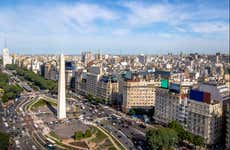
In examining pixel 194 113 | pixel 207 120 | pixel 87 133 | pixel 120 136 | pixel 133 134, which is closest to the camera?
pixel 207 120

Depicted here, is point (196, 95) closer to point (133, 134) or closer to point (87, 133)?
point (133, 134)

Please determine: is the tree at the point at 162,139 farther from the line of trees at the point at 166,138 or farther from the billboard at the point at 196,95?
the billboard at the point at 196,95

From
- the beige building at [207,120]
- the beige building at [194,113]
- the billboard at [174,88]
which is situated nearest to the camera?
the beige building at [207,120]

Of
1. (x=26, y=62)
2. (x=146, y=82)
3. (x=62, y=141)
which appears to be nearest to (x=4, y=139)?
(x=62, y=141)

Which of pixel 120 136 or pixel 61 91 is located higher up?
pixel 61 91

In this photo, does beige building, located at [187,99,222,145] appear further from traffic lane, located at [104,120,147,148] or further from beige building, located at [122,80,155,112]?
beige building, located at [122,80,155,112]

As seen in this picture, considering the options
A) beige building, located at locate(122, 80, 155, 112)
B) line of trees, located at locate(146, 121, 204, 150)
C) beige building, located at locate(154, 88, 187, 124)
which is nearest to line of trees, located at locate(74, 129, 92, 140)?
line of trees, located at locate(146, 121, 204, 150)

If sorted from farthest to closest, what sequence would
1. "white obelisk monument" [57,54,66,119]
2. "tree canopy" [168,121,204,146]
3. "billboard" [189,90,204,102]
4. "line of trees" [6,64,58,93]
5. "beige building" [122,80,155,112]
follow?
"line of trees" [6,64,58,93] → "beige building" [122,80,155,112] → "white obelisk monument" [57,54,66,119] → "billboard" [189,90,204,102] → "tree canopy" [168,121,204,146]

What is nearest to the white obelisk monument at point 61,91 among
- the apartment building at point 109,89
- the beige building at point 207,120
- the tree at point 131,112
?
the tree at point 131,112

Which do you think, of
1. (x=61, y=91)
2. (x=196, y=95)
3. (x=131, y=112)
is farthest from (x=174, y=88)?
(x=61, y=91)
